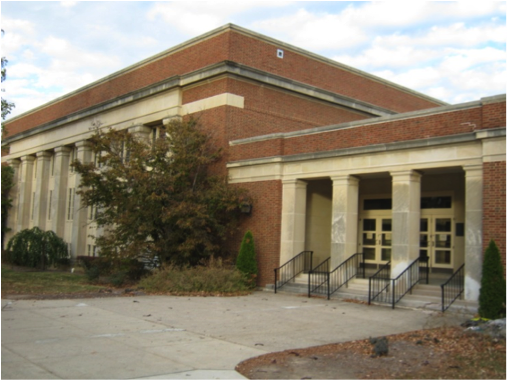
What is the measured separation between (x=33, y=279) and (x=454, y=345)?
1833cm

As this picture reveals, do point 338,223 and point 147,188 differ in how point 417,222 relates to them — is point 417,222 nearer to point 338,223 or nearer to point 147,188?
point 338,223

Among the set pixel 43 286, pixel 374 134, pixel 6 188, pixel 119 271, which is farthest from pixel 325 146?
pixel 6 188

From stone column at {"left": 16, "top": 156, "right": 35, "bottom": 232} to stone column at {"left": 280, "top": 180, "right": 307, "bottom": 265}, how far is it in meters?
25.3

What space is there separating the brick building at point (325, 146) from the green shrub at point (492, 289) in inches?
59.5

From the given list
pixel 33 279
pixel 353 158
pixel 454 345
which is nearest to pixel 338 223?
pixel 353 158

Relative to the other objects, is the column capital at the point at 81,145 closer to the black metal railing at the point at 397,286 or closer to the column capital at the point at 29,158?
the column capital at the point at 29,158

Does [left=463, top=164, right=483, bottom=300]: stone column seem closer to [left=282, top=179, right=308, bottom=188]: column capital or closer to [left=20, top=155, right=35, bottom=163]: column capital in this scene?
[left=282, top=179, right=308, bottom=188]: column capital

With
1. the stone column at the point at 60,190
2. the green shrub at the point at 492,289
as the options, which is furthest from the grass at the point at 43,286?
the green shrub at the point at 492,289

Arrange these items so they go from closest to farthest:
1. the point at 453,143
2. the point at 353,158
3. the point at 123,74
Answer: the point at 453,143 → the point at 353,158 → the point at 123,74

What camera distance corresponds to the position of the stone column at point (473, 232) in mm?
14383

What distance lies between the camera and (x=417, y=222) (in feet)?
53.9

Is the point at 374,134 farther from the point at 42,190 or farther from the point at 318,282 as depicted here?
the point at 42,190

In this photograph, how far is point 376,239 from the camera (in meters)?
20.9

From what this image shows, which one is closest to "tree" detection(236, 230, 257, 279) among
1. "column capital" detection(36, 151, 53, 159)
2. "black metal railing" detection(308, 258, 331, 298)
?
"black metal railing" detection(308, 258, 331, 298)
